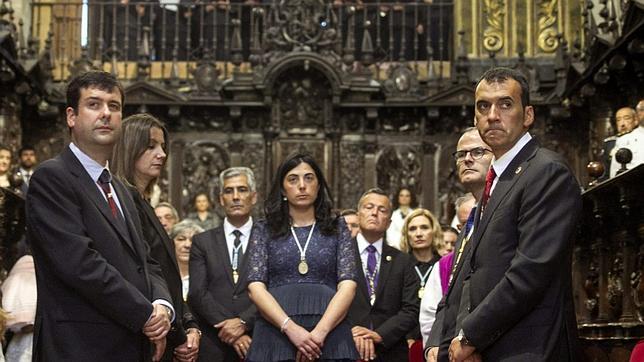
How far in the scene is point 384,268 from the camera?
679cm

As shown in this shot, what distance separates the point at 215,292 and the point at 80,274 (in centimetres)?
250

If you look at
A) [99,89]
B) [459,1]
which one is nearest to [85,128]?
[99,89]

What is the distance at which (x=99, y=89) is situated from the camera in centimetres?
434

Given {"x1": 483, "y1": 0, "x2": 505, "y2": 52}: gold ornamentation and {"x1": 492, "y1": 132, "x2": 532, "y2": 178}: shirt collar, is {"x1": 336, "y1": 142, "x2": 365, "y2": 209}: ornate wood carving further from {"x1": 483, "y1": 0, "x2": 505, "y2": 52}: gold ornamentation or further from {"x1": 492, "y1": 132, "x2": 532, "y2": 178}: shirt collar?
{"x1": 492, "y1": 132, "x2": 532, "y2": 178}: shirt collar

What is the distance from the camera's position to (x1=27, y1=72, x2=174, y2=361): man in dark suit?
4.04m

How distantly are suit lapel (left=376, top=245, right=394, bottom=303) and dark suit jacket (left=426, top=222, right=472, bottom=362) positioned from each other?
2.06 m

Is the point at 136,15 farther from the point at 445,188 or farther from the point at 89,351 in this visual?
the point at 89,351

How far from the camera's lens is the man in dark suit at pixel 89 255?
13.3 ft

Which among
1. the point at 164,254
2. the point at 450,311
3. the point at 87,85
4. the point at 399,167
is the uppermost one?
the point at 399,167

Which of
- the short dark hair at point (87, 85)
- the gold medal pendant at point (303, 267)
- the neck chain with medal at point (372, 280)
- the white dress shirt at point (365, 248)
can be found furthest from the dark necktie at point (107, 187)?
the white dress shirt at point (365, 248)

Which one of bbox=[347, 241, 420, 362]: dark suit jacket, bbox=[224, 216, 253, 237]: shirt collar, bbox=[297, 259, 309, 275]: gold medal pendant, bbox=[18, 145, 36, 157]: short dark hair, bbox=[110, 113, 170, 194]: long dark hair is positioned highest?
bbox=[18, 145, 36, 157]: short dark hair

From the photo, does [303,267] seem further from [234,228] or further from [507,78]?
[507,78]

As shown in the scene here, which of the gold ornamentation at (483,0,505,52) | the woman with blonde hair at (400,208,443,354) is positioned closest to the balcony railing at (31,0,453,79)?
the gold ornamentation at (483,0,505,52)

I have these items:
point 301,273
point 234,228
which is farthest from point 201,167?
point 301,273
